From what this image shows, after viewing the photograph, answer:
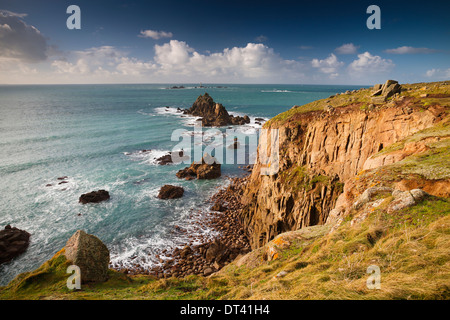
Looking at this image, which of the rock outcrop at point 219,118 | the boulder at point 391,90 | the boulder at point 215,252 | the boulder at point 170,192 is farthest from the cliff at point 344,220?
the rock outcrop at point 219,118

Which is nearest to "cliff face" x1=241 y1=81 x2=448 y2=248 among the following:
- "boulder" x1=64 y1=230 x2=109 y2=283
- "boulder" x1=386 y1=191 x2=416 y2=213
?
"boulder" x1=386 y1=191 x2=416 y2=213

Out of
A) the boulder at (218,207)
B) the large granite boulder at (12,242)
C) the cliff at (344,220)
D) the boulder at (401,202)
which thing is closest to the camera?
the cliff at (344,220)

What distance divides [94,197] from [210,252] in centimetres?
2347

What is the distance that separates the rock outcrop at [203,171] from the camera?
41531 millimetres

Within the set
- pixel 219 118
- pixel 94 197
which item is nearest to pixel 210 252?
pixel 94 197

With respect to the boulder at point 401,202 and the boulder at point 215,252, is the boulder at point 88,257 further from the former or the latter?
the boulder at point 401,202

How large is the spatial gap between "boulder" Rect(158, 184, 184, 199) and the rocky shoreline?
7999mm

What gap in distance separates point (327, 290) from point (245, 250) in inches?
748

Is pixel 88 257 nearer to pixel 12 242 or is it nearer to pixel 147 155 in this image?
pixel 12 242

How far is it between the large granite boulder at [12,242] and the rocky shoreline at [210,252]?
1418cm

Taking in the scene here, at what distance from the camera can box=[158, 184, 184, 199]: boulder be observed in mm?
34875

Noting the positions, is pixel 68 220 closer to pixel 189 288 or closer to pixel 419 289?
pixel 189 288

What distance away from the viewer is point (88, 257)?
12.8 metres

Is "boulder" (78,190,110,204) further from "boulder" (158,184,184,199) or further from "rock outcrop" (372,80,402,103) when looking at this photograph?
"rock outcrop" (372,80,402,103)
